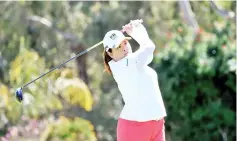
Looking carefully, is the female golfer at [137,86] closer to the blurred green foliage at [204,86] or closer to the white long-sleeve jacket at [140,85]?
the white long-sleeve jacket at [140,85]

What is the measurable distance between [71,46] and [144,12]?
170cm

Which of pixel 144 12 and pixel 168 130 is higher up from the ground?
pixel 144 12

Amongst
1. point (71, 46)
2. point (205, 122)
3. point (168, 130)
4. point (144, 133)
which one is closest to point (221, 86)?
point (205, 122)

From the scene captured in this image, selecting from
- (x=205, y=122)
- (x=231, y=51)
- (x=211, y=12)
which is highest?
(x=211, y=12)

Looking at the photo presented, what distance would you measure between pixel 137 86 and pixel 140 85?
0.02m

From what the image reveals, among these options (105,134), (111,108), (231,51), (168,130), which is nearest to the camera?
(231,51)

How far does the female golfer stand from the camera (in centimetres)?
451

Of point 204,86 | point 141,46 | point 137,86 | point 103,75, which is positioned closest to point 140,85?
point 137,86

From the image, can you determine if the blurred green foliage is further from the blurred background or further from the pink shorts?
the pink shorts

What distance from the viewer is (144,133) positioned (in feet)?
15.1

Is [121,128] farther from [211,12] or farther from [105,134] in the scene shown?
Result: [211,12]

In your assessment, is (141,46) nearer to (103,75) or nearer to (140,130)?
(140,130)

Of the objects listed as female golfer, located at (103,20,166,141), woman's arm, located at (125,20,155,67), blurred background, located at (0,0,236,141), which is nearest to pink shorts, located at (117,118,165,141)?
female golfer, located at (103,20,166,141)

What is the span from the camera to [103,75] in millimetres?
14430
